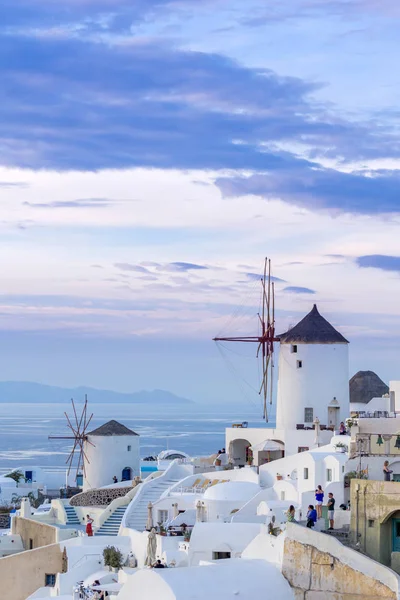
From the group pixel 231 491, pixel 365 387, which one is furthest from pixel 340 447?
pixel 365 387

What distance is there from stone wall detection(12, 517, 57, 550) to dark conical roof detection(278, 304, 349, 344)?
11706 mm

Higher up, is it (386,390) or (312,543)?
(386,390)

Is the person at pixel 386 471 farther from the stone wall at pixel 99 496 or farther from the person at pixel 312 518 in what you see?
the stone wall at pixel 99 496

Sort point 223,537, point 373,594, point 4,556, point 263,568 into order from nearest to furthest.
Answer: point 373,594 → point 263,568 → point 223,537 → point 4,556

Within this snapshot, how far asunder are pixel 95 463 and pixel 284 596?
20513 mm

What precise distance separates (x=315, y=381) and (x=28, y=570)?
13.9m

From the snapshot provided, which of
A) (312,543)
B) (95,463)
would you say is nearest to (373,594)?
(312,543)

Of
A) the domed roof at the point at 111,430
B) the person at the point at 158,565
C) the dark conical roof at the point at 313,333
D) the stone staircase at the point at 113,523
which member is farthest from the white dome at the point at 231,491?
the domed roof at the point at 111,430

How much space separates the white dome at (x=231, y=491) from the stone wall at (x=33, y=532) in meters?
4.89

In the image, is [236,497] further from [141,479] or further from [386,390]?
[386,390]

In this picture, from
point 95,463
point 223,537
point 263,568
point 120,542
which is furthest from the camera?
point 95,463

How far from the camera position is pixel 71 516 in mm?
40906

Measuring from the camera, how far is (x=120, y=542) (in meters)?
34.1

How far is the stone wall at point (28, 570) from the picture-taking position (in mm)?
34000
